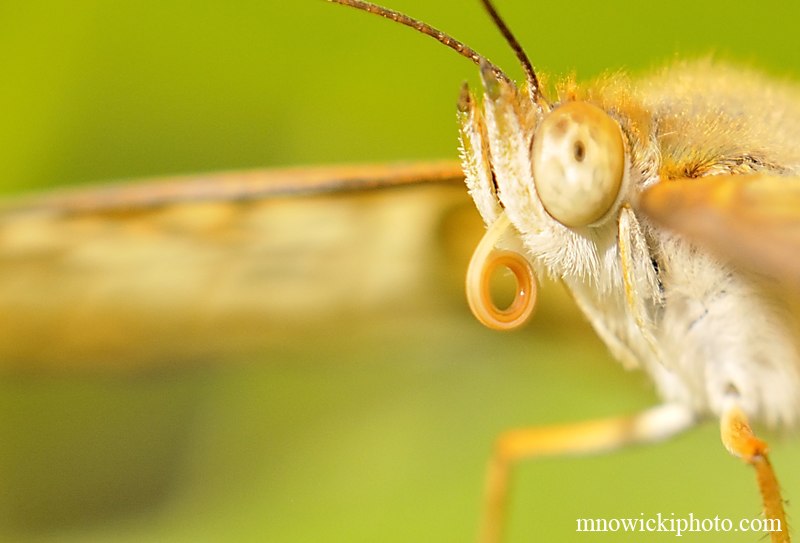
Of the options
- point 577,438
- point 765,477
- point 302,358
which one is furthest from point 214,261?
point 765,477

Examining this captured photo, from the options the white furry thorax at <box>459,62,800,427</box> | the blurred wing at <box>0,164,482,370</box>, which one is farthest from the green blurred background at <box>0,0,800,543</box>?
the white furry thorax at <box>459,62,800,427</box>

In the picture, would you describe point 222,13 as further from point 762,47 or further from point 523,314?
A: point 523,314

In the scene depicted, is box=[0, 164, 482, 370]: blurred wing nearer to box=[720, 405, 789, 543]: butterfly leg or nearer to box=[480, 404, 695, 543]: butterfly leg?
box=[480, 404, 695, 543]: butterfly leg

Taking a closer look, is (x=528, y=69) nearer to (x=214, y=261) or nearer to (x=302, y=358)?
(x=214, y=261)

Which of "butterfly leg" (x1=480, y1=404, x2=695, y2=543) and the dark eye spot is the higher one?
the dark eye spot

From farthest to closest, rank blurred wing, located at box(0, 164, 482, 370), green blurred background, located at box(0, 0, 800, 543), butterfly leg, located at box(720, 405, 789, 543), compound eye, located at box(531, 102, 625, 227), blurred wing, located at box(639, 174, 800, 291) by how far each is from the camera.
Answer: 1. green blurred background, located at box(0, 0, 800, 543)
2. blurred wing, located at box(0, 164, 482, 370)
3. butterfly leg, located at box(720, 405, 789, 543)
4. compound eye, located at box(531, 102, 625, 227)
5. blurred wing, located at box(639, 174, 800, 291)

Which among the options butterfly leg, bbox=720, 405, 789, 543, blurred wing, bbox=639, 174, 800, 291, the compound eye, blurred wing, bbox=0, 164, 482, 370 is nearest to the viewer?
blurred wing, bbox=639, 174, 800, 291

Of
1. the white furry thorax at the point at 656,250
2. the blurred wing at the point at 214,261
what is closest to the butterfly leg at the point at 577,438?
the white furry thorax at the point at 656,250
